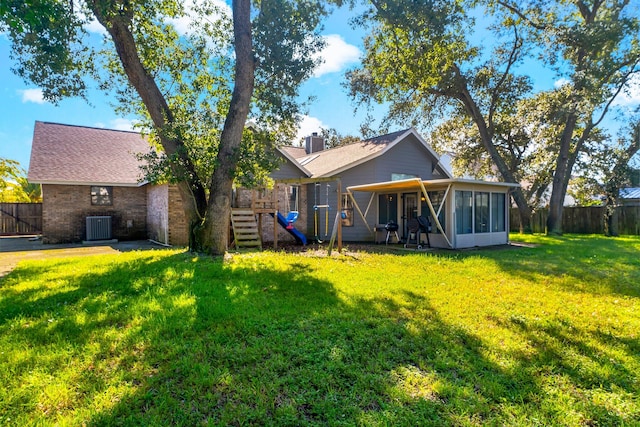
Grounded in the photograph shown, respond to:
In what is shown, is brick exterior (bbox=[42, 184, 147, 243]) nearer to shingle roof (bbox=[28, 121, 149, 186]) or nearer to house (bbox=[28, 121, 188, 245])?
house (bbox=[28, 121, 188, 245])

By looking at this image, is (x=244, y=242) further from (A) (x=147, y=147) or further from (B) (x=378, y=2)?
(A) (x=147, y=147)

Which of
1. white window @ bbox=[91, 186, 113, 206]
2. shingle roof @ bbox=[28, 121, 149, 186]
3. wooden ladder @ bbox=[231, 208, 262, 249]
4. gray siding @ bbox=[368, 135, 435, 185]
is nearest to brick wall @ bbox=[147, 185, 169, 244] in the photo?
shingle roof @ bbox=[28, 121, 149, 186]

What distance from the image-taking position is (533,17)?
589 inches

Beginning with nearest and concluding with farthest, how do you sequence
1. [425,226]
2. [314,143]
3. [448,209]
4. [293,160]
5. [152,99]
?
[152,99] < [448,209] < [425,226] < [293,160] < [314,143]

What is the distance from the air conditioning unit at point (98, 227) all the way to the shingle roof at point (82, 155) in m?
1.52

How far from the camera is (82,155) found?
15492 millimetres

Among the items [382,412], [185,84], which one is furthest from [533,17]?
[382,412]

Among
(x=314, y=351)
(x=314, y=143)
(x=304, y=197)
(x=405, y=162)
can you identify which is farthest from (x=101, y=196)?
(x=314, y=351)

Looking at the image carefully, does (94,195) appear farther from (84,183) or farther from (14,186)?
(14,186)

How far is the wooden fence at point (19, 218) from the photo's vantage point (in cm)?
1714

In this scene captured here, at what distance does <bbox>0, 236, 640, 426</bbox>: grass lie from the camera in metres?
2.48

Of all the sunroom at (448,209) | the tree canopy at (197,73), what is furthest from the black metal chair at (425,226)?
the tree canopy at (197,73)

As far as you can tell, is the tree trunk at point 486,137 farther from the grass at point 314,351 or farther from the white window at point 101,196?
the white window at point 101,196

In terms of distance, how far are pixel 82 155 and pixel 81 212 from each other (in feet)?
9.94
